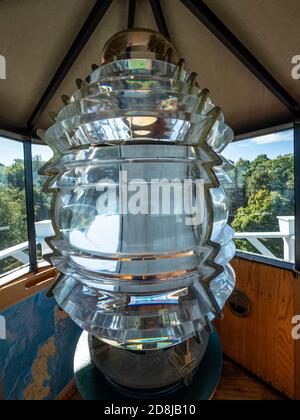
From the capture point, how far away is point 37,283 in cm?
135

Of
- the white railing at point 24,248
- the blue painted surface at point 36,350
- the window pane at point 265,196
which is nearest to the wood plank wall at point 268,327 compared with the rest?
the window pane at point 265,196

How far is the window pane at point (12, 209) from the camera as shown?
1.22 meters

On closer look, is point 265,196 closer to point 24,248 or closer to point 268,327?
point 268,327

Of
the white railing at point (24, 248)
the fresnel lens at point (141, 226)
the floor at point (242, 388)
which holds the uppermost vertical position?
the fresnel lens at point (141, 226)

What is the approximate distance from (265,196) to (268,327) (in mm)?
889

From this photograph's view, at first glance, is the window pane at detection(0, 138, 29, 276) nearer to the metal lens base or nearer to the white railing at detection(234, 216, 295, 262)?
the metal lens base

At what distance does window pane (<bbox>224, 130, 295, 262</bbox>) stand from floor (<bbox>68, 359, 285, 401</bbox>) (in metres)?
0.92

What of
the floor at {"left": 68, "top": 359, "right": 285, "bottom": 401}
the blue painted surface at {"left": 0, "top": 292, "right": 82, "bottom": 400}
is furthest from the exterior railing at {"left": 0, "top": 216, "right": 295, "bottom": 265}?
the floor at {"left": 68, "top": 359, "right": 285, "bottom": 401}

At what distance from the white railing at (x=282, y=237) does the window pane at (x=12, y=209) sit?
1.38 metres

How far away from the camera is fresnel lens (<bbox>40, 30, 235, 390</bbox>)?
0.26m

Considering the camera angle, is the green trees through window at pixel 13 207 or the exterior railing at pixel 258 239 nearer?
the green trees through window at pixel 13 207

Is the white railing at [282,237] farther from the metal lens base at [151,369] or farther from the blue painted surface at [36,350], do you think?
the metal lens base at [151,369]

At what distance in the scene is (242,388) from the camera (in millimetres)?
1663
